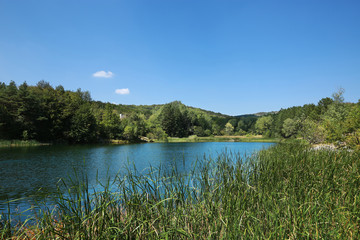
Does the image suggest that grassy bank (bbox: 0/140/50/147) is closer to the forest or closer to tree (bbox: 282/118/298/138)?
the forest

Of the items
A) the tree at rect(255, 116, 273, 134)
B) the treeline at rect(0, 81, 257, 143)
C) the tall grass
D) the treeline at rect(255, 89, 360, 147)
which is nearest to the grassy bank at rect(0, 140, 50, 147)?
the tall grass

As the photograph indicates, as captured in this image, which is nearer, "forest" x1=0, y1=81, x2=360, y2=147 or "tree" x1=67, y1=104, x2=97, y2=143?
"forest" x1=0, y1=81, x2=360, y2=147

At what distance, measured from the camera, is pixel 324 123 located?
1956 centimetres

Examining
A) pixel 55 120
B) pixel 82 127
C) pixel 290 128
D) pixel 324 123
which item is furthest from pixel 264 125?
pixel 55 120

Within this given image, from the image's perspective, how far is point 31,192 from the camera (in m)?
7.72

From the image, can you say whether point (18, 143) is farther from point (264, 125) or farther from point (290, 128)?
point (264, 125)

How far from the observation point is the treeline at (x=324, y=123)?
13758 mm

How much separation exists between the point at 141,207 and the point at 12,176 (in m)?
11.1

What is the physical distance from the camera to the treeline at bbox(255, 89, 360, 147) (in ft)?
45.1

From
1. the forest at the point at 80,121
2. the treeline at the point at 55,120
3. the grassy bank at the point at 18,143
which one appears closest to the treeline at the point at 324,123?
the forest at the point at 80,121

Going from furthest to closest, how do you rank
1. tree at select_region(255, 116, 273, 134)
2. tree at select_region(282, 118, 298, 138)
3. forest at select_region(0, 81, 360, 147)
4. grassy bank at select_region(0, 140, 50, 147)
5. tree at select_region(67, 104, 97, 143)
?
tree at select_region(255, 116, 273, 134) < tree at select_region(282, 118, 298, 138) < tree at select_region(67, 104, 97, 143) < grassy bank at select_region(0, 140, 50, 147) < forest at select_region(0, 81, 360, 147)

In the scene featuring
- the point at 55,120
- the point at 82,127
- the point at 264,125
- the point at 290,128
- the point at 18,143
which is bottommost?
the point at 18,143

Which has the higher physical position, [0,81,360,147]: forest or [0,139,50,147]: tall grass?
[0,81,360,147]: forest

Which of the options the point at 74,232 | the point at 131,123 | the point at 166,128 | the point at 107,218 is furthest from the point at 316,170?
the point at 166,128
